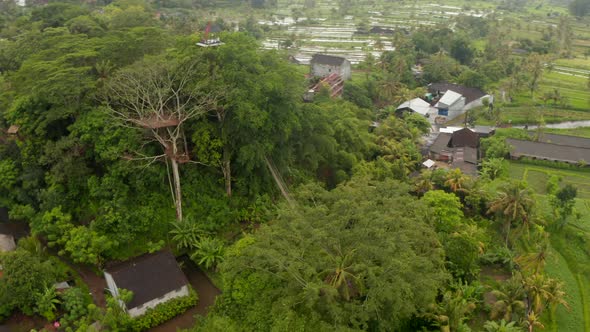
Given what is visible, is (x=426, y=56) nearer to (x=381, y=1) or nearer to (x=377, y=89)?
(x=377, y=89)

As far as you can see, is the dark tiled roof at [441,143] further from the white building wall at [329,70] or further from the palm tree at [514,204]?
the white building wall at [329,70]

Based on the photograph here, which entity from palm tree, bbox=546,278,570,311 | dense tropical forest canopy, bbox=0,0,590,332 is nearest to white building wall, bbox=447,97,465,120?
dense tropical forest canopy, bbox=0,0,590,332

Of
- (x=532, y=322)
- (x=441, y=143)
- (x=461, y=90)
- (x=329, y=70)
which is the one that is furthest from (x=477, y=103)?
(x=532, y=322)

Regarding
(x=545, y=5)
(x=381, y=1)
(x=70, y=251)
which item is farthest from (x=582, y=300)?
(x=545, y=5)

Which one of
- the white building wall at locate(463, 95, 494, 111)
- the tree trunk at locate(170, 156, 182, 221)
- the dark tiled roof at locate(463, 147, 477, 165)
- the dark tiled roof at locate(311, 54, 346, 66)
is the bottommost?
the dark tiled roof at locate(463, 147, 477, 165)

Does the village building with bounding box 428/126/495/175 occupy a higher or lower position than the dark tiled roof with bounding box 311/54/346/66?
lower

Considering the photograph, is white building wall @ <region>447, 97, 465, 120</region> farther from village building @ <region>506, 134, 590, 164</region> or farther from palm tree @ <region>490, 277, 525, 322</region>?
palm tree @ <region>490, 277, 525, 322</region>

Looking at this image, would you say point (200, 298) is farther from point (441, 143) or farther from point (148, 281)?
point (441, 143)
